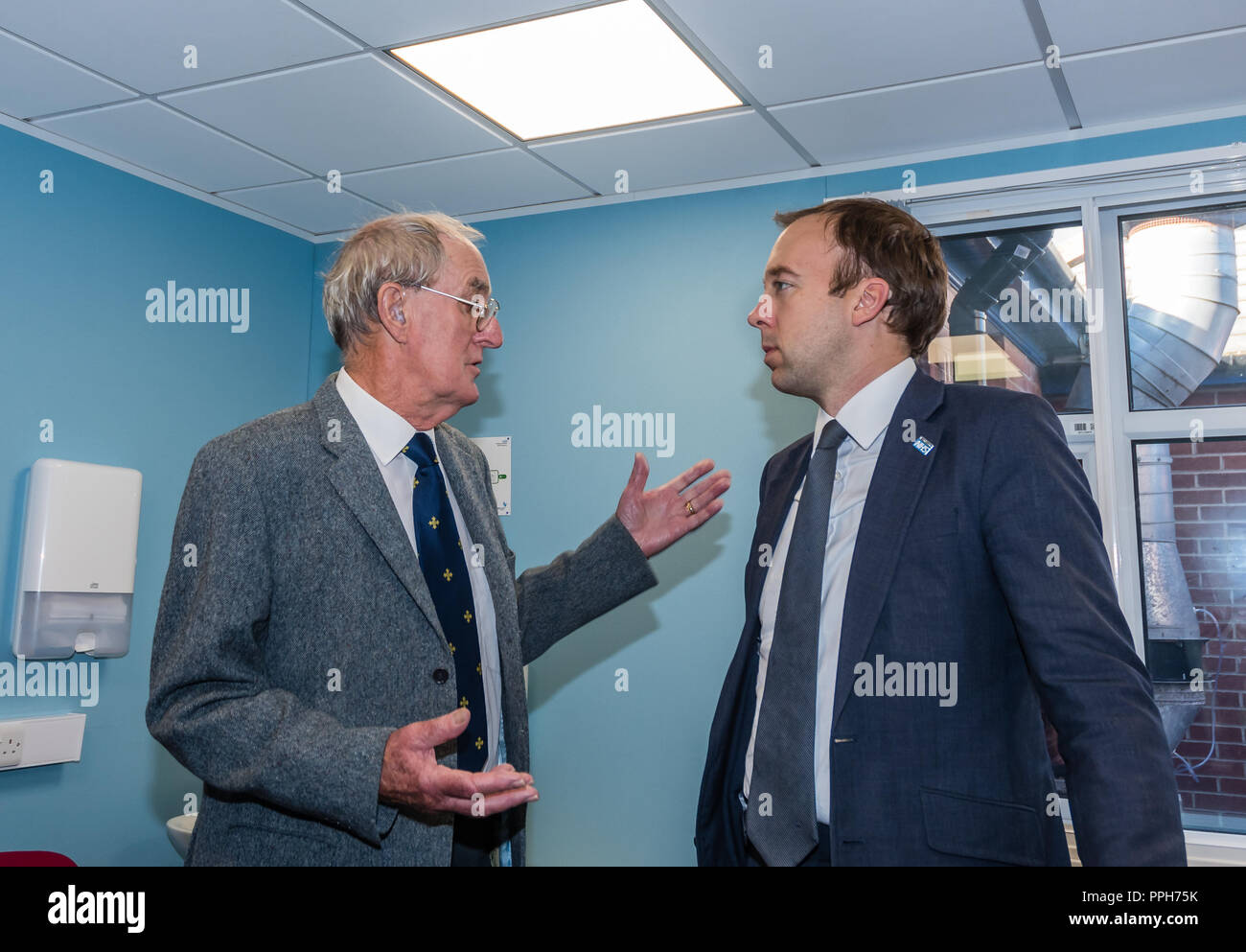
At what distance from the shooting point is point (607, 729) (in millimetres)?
3205

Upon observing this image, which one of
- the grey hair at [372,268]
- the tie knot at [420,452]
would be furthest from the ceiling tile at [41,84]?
the tie knot at [420,452]

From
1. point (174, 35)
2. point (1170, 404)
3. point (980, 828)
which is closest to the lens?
A: point (980, 828)

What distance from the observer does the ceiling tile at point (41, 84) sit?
7.61 feet

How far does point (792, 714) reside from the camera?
1.27m

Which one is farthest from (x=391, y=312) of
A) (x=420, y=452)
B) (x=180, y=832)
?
(x=180, y=832)

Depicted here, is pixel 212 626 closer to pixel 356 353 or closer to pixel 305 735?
pixel 305 735

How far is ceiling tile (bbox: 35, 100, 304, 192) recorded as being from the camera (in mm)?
2676

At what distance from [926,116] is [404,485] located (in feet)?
6.69

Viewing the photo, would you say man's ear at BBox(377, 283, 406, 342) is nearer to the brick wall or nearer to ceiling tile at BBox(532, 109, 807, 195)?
ceiling tile at BBox(532, 109, 807, 195)

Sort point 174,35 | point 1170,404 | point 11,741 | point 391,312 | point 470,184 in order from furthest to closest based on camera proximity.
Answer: point 470,184 < point 1170,404 < point 11,741 < point 174,35 < point 391,312

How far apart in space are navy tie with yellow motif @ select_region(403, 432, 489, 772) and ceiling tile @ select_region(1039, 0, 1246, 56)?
1.77m

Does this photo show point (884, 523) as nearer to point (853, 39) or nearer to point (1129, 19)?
point (853, 39)

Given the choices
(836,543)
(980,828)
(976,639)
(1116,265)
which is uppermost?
(1116,265)

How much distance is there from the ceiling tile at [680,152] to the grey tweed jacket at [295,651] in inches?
68.4
